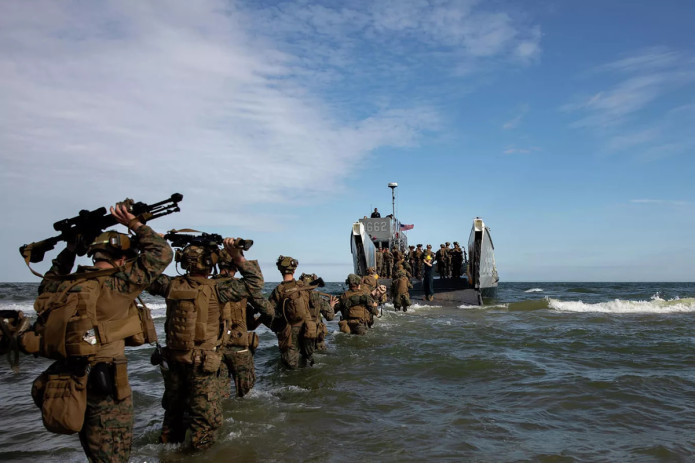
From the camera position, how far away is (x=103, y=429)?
324cm

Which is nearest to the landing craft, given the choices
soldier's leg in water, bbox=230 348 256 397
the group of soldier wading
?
soldier's leg in water, bbox=230 348 256 397

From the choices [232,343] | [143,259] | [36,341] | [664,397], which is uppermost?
[143,259]

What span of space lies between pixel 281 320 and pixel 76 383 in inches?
180

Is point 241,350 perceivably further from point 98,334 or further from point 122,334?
point 98,334

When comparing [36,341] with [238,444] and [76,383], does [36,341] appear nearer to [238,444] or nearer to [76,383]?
[76,383]

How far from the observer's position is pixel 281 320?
7.60 metres

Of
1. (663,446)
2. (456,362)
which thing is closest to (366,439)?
(663,446)

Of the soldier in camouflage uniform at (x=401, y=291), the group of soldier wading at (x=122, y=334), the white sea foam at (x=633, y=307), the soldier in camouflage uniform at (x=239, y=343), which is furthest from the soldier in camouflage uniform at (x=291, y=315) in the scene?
the white sea foam at (x=633, y=307)

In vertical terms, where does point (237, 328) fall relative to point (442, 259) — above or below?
below

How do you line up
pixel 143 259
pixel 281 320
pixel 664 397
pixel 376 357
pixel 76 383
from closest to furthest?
pixel 76 383 → pixel 143 259 → pixel 664 397 → pixel 281 320 → pixel 376 357

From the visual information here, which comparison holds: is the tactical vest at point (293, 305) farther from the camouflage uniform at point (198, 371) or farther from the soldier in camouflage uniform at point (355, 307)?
the soldier in camouflage uniform at point (355, 307)

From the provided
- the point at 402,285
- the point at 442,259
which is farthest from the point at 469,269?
the point at 402,285

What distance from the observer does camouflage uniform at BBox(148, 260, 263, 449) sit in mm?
4273

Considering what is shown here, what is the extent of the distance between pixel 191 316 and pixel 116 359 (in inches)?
43.0
